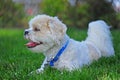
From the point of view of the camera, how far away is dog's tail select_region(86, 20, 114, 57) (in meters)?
6.90

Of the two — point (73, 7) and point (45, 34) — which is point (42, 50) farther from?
point (73, 7)

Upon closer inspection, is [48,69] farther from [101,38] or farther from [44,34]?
[101,38]

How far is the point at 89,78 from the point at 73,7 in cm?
1183

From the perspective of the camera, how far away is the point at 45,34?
18.0 feet

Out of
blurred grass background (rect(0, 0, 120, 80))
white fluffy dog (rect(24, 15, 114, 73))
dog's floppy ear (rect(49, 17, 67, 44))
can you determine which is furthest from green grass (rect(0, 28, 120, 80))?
dog's floppy ear (rect(49, 17, 67, 44))

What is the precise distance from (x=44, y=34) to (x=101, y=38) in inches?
67.0

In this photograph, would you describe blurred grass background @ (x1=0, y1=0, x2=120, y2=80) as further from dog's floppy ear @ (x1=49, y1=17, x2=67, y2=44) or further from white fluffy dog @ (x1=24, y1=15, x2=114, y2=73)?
dog's floppy ear @ (x1=49, y1=17, x2=67, y2=44)

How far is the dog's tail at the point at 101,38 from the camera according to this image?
6898 mm

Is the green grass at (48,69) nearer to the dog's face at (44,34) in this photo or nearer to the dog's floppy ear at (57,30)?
the dog's face at (44,34)

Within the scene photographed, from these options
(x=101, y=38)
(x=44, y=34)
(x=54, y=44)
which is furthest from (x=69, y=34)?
(x=44, y=34)

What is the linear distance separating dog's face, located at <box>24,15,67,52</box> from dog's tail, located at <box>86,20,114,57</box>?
147 centimetres

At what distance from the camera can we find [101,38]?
6.91 m

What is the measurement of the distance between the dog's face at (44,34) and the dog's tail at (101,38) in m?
1.47

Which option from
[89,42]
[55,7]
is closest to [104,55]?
[89,42]
